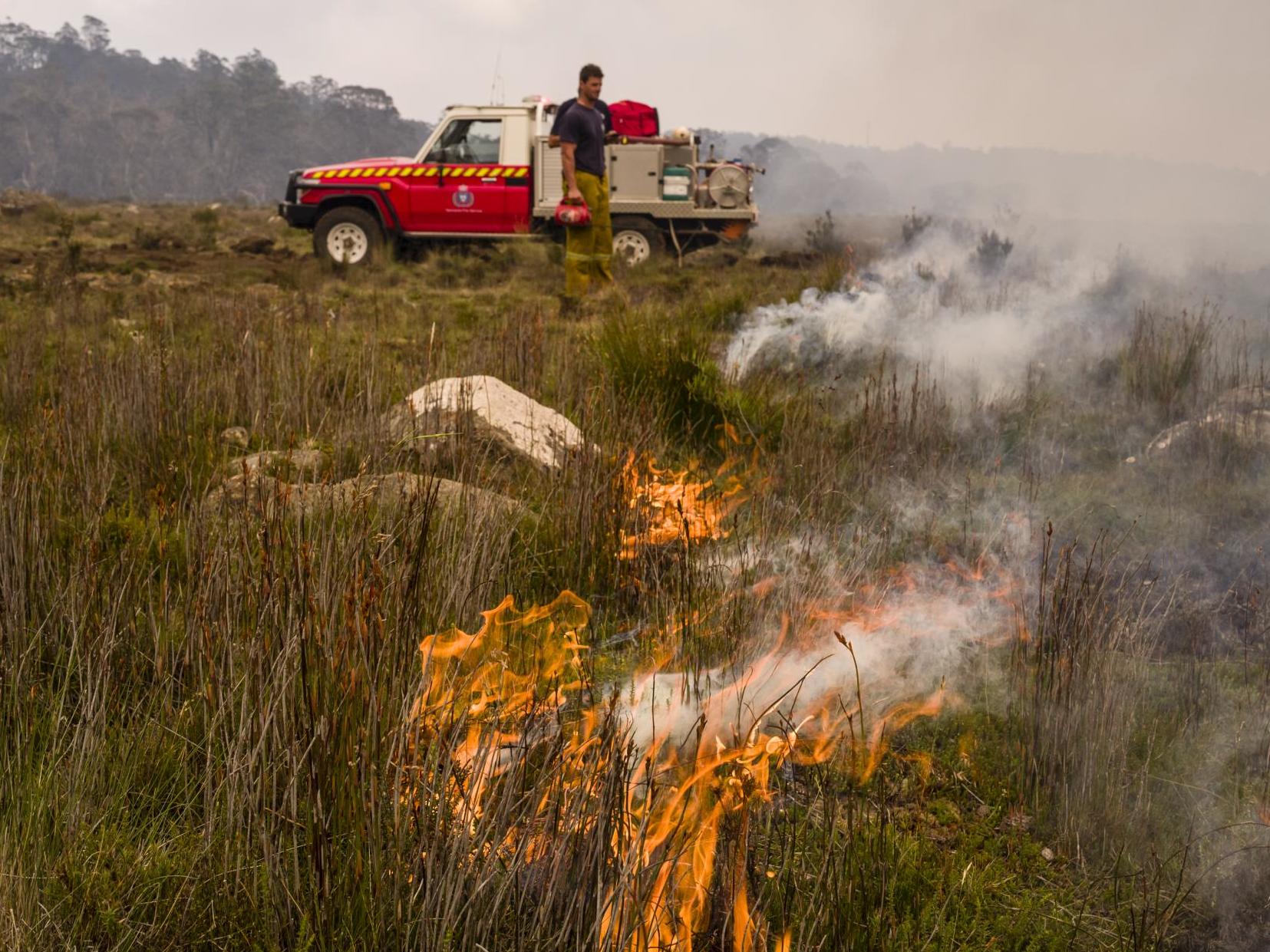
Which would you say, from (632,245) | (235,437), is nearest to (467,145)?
(632,245)

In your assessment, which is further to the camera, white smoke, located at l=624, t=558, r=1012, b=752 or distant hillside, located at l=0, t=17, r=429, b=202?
distant hillside, located at l=0, t=17, r=429, b=202

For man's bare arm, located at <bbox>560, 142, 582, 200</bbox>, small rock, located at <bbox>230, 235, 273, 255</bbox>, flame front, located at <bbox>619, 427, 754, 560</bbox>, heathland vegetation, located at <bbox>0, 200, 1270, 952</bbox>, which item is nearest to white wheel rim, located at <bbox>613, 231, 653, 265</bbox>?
man's bare arm, located at <bbox>560, 142, 582, 200</bbox>

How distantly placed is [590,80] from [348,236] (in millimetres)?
5621

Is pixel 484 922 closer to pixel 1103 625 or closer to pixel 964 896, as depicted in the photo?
pixel 964 896

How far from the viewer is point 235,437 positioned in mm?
5086

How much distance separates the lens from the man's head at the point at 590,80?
9.90 metres

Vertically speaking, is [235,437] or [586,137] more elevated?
[586,137]

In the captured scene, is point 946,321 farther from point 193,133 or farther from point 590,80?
point 193,133

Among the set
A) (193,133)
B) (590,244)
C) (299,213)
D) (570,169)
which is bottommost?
(590,244)

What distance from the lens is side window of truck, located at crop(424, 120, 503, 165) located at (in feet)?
46.5

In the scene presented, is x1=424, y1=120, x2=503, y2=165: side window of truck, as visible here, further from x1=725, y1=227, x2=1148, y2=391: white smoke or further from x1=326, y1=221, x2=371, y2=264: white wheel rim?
x1=725, y1=227, x2=1148, y2=391: white smoke

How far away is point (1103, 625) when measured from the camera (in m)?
3.11

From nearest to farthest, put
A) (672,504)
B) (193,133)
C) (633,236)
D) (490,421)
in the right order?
(672,504), (490,421), (633,236), (193,133)

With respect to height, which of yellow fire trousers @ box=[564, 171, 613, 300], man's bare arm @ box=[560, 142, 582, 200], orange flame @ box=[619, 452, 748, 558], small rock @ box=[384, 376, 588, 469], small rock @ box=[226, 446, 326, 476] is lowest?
orange flame @ box=[619, 452, 748, 558]
